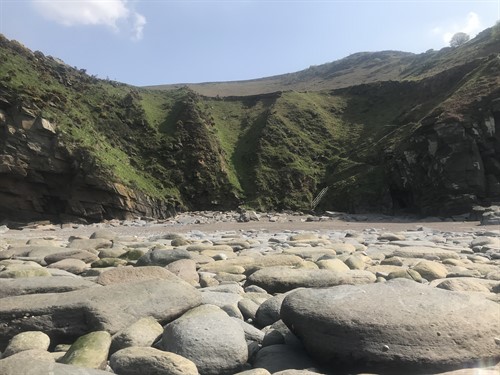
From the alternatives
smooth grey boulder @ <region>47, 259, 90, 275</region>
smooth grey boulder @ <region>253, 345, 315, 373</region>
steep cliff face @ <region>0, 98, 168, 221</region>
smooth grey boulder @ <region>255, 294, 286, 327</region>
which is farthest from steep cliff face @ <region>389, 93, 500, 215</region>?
smooth grey boulder @ <region>253, 345, 315, 373</region>

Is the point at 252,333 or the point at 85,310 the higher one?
the point at 85,310

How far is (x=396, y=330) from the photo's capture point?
379cm

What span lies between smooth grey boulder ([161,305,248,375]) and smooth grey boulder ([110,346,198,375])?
0.23 metres

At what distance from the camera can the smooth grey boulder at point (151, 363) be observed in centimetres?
350

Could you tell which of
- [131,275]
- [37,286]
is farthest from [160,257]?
[37,286]

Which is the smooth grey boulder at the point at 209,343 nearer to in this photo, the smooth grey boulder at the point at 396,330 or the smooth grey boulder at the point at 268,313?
the smooth grey boulder at the point at 396,330

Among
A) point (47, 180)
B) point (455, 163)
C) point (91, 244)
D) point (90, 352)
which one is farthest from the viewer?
point (47, 180)

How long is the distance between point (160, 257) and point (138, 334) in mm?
4261

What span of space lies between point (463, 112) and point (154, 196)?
2934cm

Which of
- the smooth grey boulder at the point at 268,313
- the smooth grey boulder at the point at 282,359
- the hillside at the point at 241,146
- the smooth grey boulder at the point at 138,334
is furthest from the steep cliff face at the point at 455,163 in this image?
the smooth grey boulder at the point at 138,334

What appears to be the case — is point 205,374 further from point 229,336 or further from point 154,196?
point 154,196

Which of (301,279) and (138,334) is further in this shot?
(301,279)

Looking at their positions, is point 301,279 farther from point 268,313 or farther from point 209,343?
point 209,343

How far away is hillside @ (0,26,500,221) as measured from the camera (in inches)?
1395
